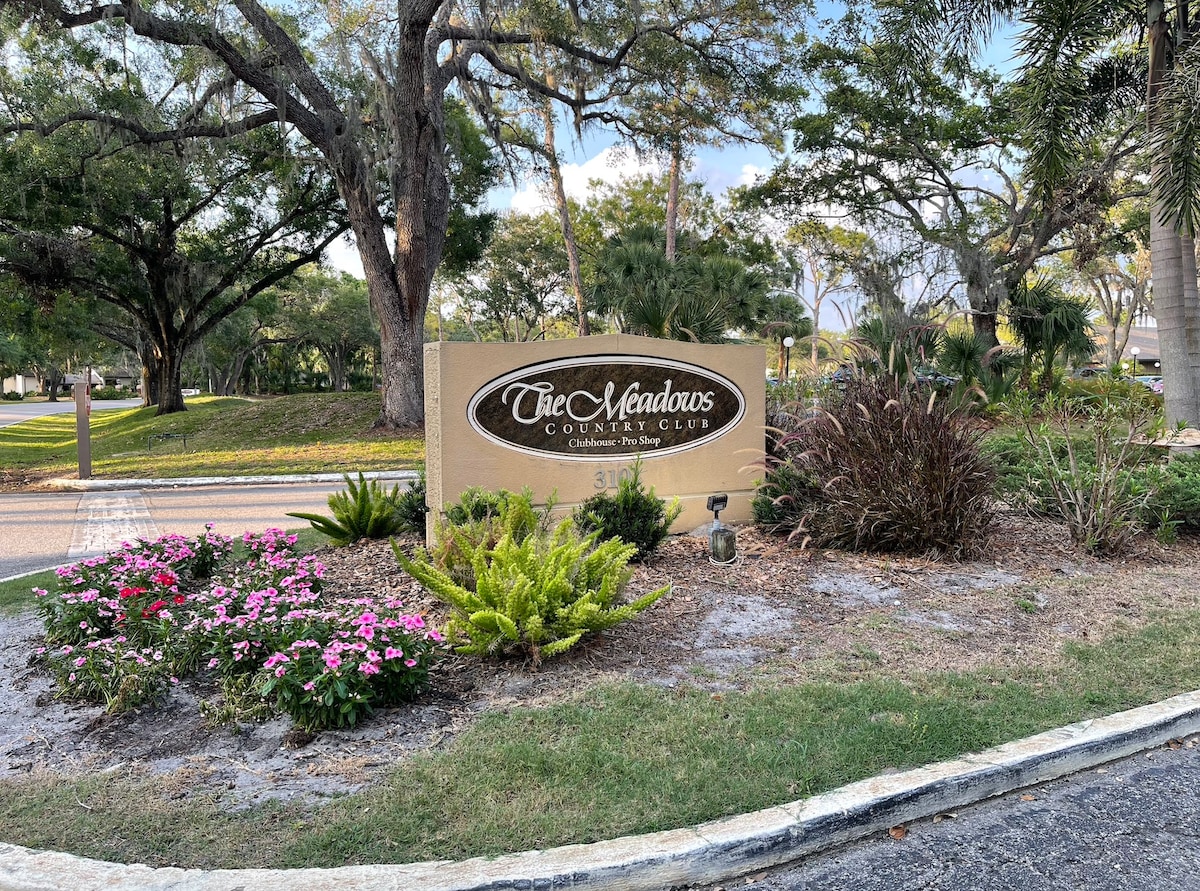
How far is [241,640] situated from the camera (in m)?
4.12

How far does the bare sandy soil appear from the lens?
11.5 feet

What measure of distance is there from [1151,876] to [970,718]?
38.3 inches

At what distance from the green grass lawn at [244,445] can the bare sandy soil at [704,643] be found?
31.2 ft

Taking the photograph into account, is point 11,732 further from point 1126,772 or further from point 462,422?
point 1126,772

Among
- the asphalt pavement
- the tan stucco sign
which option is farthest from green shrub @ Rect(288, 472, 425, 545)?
the asphalt pavement

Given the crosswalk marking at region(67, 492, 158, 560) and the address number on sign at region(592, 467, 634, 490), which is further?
the crosswalk marking at region(67, 492, 158, 560)

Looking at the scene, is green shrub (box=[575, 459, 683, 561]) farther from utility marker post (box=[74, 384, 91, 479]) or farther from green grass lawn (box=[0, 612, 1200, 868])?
utility marker post (box=[74, 384, 91, 479])

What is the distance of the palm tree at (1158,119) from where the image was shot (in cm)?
957

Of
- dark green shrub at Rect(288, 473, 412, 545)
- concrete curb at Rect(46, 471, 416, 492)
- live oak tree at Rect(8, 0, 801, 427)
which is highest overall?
live oak tree at Rect(8, 0, 801, 427)

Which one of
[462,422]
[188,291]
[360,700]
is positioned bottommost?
[360,700]

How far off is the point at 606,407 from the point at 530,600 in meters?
3.16

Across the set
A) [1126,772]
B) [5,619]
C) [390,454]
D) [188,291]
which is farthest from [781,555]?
[188,291]

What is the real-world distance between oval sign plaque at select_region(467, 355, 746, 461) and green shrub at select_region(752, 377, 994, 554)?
1.13 m

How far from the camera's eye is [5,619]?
566 cm
